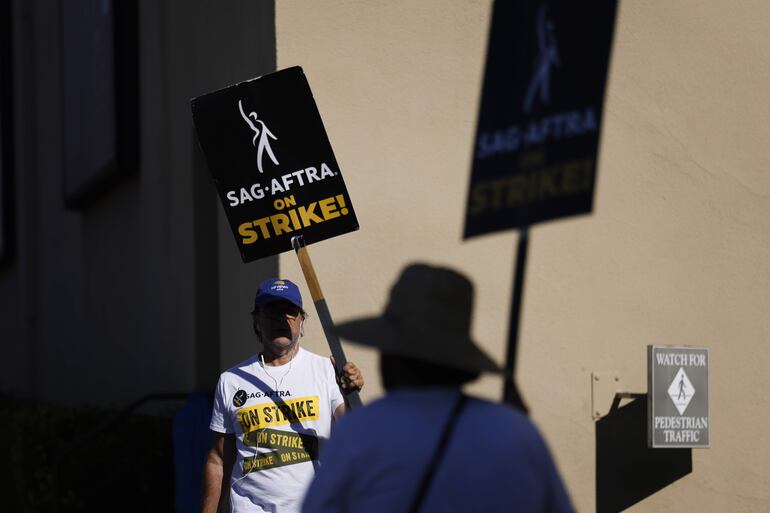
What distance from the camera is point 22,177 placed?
52.2 feet

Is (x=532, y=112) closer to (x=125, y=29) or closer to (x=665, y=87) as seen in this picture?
(x=665, y=87)

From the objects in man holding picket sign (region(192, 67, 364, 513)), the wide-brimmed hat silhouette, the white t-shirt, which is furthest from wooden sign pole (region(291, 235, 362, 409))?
the wide-brimmed hat silhouette

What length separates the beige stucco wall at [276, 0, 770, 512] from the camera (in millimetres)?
7043

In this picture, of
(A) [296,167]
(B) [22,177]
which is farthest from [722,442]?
(B) [22,177]

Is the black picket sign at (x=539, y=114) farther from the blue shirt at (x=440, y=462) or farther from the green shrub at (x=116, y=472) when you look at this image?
the green shrub at (x=116, y=472)

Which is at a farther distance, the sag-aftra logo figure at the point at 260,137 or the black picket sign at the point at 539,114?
the sag-aftra logo figure at the point at 260,137

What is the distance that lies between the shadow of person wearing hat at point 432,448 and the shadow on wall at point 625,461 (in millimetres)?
4597

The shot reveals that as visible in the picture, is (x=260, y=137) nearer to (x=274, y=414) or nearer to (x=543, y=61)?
(x=274, y=414)

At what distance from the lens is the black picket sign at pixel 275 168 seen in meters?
5.27

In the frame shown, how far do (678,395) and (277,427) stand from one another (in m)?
2.72

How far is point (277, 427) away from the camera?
5.30 meters

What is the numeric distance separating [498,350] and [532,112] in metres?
3.58

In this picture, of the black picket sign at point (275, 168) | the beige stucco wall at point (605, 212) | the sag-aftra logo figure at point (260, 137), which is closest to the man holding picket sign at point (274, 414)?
the black picket sign at point (275, 168)

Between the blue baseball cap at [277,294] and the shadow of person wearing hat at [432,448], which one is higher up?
the blue baseball cap at [277,294]
